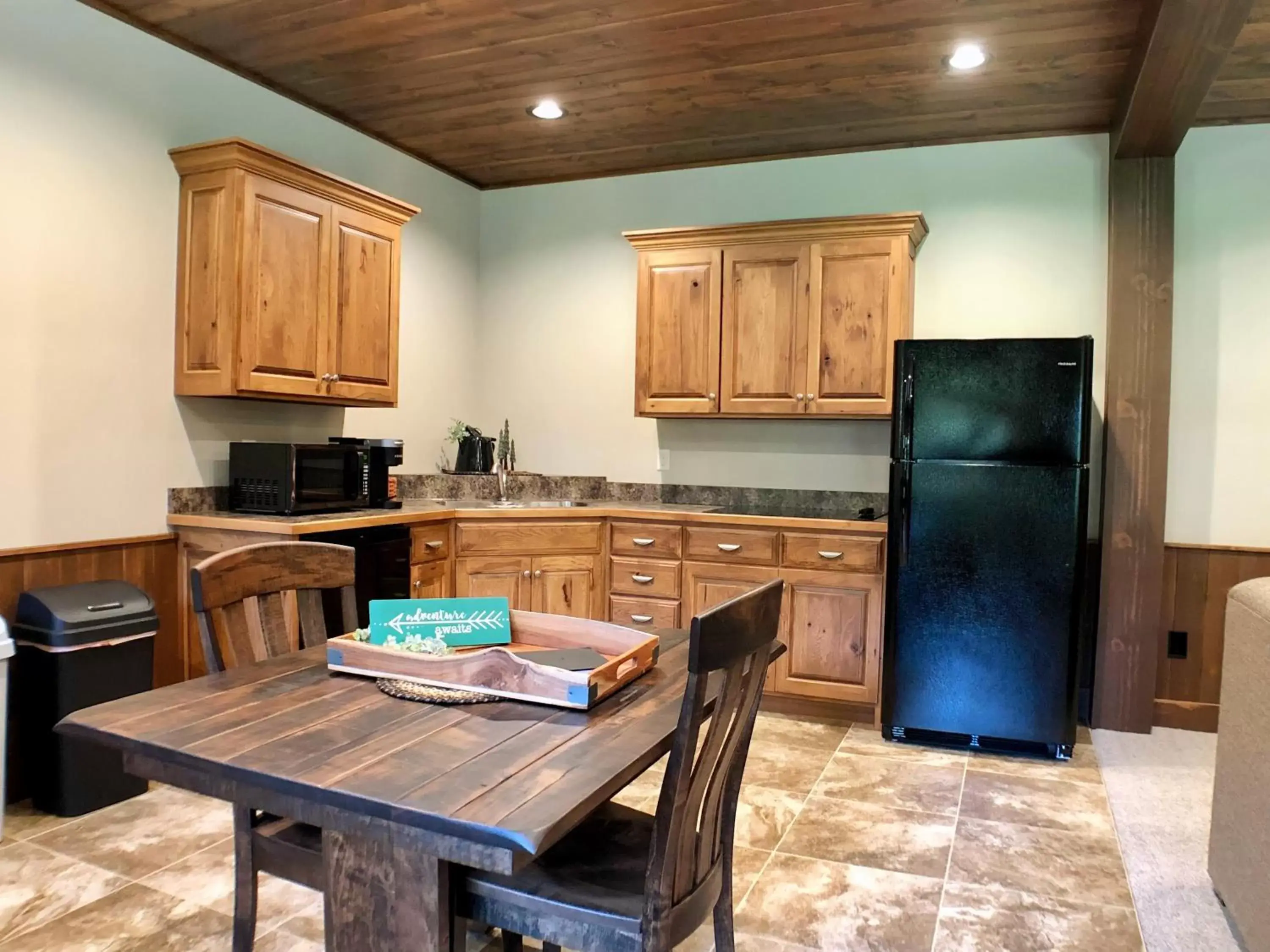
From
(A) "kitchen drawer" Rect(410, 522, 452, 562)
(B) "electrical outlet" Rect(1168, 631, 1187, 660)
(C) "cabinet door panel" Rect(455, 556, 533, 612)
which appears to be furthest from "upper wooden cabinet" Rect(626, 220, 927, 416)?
(B) "electrical outlet" Rect(1168, 631, 1187, 660)

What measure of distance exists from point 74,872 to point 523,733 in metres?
1.78

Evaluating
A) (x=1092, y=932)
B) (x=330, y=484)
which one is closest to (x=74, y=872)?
(x=330, y=484)

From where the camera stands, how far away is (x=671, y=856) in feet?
4.48

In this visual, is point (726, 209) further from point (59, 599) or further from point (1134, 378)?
point (59, 599)

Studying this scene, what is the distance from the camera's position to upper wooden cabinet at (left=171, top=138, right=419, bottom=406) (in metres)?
3.19

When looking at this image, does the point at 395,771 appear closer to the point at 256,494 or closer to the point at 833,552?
the point at 256,494

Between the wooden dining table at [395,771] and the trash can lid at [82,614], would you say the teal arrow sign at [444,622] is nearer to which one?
the wooden dining table at [395,771]

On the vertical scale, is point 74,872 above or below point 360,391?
→ below

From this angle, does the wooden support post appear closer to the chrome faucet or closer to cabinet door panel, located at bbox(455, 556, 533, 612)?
cabinet door panel, located at bbox(455, 556, 533, 612)

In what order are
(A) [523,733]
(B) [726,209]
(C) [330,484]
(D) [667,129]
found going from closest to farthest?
(A) [523,733] → (C) [330,484] → (D) [667,129] → (B) [726,209]

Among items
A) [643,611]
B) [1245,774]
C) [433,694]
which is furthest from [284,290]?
[1245,774]

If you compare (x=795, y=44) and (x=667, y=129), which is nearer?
(x=795, y=44)

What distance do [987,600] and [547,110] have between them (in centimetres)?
272

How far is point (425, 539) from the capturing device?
149 inches
